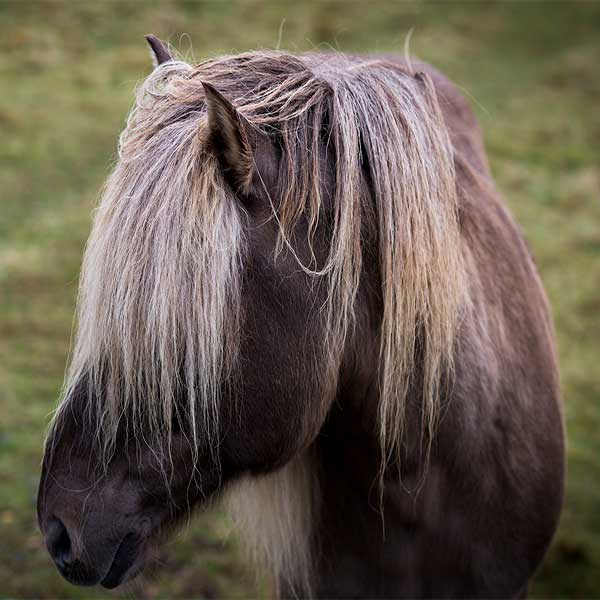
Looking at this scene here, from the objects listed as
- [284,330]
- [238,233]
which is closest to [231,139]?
[238,233]

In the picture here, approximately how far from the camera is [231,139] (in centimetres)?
163

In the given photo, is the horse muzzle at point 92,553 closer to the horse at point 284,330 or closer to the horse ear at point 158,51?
the horse at point 284,330

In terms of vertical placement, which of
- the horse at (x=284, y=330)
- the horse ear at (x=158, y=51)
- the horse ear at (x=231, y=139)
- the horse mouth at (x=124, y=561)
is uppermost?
the horse ear at (x=158, y=51)

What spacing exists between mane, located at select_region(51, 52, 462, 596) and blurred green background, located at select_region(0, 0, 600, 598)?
0.43m

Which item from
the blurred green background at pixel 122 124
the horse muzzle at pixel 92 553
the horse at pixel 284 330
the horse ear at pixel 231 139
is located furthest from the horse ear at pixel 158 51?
the horse muzzle at pixel 92 553

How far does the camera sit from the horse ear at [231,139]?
157cm

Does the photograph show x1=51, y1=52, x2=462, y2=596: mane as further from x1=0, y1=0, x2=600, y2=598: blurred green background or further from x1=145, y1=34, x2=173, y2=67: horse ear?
x1=0, y1=0, x2=600, y2=598: blurred green background

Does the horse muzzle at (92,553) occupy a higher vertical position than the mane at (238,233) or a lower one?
lower

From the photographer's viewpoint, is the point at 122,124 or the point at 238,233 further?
the point at 122,124

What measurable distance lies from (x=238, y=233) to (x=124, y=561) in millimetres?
757

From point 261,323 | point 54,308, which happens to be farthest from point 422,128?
point 54,308

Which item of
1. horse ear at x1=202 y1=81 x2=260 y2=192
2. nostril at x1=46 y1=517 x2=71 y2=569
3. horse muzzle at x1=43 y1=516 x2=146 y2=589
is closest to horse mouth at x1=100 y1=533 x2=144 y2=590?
horse muzzle at x1=43 y1=516 x2=146 y2=589

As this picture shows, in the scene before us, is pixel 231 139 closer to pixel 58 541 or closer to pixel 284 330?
pixel 284 330

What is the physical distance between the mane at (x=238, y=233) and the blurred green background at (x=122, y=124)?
434mm
